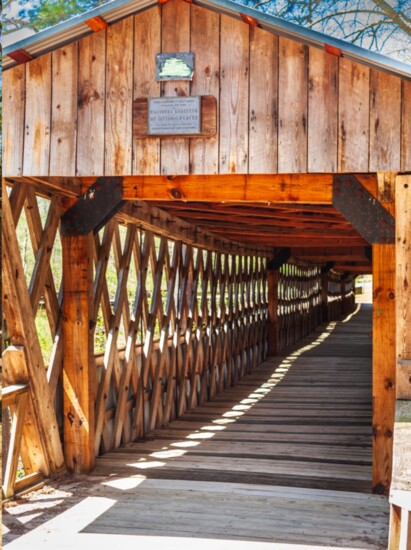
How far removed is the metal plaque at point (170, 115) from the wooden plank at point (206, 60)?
4.2 inches

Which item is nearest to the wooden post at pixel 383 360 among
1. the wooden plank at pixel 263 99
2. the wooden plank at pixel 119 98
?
the wooden plank at pixel 263 99

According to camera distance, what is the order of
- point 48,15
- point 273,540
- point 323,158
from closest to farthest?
point 273,540, point 323,158, point 48,15

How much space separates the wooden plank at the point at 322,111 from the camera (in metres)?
4.22

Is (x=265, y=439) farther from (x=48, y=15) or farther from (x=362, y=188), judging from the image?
(x=48, y=15)

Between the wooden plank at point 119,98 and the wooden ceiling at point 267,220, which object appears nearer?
the wooden plank at point 119,98

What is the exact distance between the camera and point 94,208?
4.92 meters

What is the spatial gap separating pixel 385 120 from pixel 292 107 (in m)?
0.56

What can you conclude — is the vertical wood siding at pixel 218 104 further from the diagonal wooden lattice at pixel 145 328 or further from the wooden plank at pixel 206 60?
the diagonal wooden lattice at pixel 145 328

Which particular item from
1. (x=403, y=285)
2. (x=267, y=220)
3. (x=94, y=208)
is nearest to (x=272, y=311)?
(x=267, y=220)

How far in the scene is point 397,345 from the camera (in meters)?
4.51

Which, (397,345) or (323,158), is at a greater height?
(323,158)

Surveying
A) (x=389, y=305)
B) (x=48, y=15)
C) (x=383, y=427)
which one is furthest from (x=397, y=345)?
(x=48, y=15)

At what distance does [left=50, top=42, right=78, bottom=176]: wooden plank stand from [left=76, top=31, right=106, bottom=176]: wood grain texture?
1.5 inches

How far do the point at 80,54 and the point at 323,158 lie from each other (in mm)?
1679
